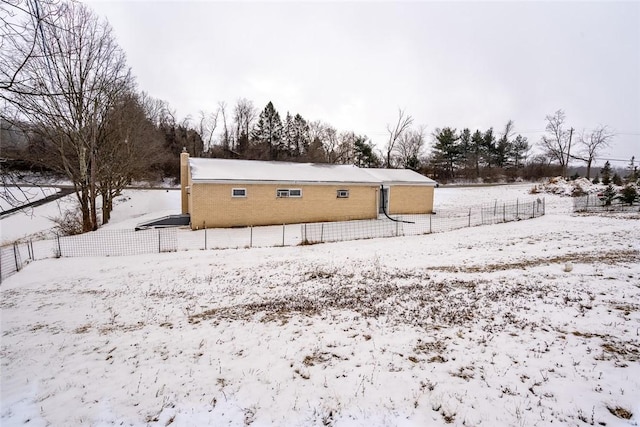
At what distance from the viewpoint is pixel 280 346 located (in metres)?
4.39

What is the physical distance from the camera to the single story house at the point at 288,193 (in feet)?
51.9

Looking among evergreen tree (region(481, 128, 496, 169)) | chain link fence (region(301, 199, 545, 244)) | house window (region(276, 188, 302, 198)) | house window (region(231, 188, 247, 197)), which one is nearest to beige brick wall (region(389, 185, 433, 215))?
chain link fence (region(301, 199, 545, 244))

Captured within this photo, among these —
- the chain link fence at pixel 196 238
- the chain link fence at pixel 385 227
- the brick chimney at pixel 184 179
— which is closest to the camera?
the chain link fence at pixel 196 238

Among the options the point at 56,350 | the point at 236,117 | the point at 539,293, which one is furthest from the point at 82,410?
the point at 236,117

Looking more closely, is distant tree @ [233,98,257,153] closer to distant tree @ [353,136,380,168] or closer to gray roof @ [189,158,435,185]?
distant tree @ [353,136,380,168]

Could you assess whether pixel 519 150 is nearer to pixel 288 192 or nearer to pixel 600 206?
pixel 600 206

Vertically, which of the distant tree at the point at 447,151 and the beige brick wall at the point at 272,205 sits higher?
the distant tree at the point at 447,151

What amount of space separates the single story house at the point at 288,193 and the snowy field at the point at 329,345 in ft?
24.2

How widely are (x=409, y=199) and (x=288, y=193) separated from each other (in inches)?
365

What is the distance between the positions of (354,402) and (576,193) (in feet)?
113

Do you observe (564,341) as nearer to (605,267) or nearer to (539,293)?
(539,293)

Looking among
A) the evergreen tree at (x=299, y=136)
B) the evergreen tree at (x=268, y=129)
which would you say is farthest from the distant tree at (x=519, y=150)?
the evergreen tree at (x=268, y=129)

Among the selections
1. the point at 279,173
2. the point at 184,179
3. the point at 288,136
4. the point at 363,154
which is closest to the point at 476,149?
the point at 363,154

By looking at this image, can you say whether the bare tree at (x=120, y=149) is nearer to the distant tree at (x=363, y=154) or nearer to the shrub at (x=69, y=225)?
the shrub at (x=69, y=225)
